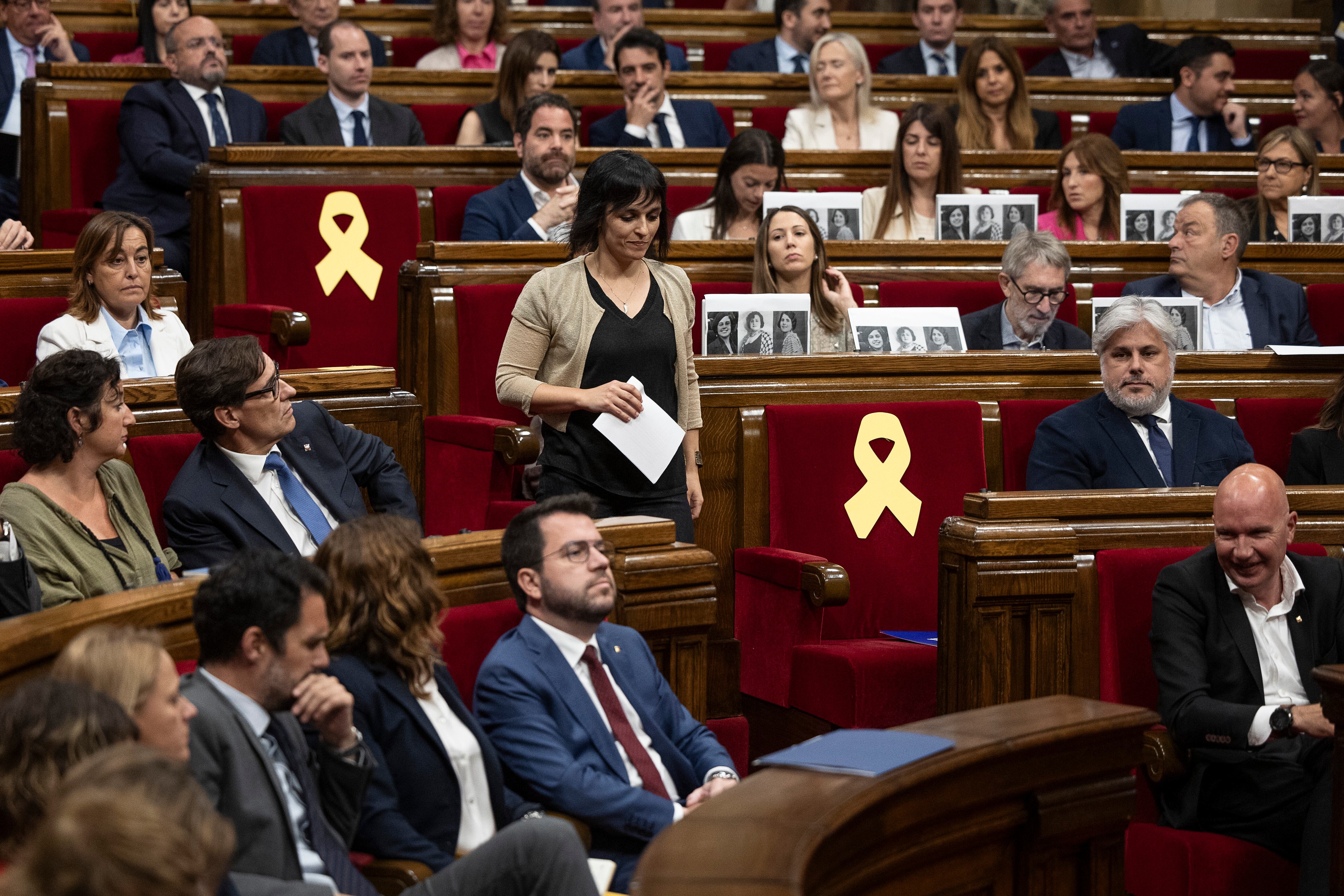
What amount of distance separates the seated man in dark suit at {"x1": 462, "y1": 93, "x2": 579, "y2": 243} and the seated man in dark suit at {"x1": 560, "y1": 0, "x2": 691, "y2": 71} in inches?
48.0

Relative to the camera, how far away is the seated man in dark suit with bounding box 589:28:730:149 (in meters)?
4.02

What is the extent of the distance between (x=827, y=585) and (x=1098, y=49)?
143 inches

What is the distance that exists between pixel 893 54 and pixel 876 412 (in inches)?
109

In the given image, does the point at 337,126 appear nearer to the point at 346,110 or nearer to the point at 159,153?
the point at 346,110

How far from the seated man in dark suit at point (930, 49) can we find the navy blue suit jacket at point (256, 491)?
10.2 feet

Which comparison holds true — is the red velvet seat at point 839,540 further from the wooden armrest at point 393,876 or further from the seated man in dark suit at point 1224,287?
the wooden armrest at point 393,876

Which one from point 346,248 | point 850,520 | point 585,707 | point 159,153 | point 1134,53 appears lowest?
point 585,707

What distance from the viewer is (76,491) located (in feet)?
6.68

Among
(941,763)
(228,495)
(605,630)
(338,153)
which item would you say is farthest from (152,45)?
(941,763)

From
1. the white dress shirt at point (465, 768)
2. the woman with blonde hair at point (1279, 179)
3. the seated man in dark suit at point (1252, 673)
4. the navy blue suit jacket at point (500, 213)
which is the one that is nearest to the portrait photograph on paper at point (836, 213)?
the navy blue suit jacket at point (500, 213)

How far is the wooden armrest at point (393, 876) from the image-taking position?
1.50 meters

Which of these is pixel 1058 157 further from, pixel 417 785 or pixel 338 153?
pixel 417 785

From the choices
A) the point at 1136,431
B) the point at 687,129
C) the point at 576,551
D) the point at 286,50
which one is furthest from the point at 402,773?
the point at 286,50

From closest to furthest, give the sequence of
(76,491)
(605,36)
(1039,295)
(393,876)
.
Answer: (393,876) → (76,491) → (1039,295) → (605,36)
